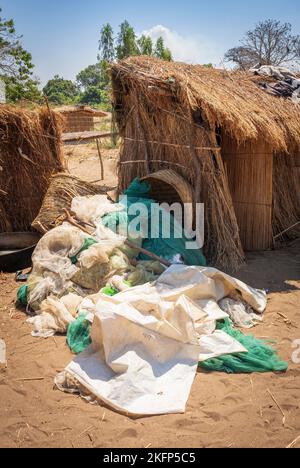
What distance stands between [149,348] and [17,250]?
10.2 ft

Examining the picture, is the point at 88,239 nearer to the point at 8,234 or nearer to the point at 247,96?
the point at 8,234

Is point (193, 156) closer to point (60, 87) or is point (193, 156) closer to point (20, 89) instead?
point (20, 89)

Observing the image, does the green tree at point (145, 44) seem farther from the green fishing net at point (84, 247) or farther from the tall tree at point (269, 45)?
the green fishing net at point (84, 247)

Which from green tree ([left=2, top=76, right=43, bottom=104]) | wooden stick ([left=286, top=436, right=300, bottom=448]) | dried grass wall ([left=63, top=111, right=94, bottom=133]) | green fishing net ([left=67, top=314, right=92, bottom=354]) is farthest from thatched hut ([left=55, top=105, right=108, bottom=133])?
wooden stick ([left=286, top=436, right=300, bottom=448])

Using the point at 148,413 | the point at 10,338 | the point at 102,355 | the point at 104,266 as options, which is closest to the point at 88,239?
the point at 104,266

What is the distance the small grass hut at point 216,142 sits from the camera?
16.0 feet

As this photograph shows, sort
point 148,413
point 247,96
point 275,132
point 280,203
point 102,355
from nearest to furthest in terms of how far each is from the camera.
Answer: point 148,413, point 102,355, point 275,132, point 247,96, point 280,203

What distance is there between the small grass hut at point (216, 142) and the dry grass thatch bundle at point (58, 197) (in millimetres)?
720

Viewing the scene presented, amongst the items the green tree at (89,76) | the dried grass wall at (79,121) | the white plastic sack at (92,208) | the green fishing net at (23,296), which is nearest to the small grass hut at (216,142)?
the white plastic sack at (92,208)

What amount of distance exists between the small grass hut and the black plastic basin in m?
1.63

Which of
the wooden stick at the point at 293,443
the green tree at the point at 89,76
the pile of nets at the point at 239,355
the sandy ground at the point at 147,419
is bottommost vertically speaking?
the wooden stick at the point at 293,443

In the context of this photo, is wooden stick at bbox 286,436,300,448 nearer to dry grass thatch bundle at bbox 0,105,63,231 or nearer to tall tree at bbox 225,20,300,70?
dry grass thatch bundle at bbox 0,105,63,231
